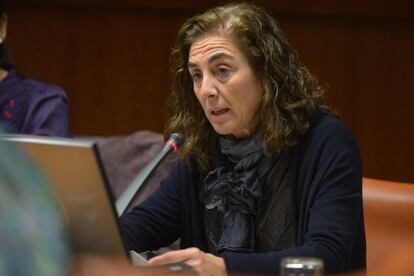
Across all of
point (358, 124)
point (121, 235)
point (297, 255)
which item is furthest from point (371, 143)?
point (121, 235)

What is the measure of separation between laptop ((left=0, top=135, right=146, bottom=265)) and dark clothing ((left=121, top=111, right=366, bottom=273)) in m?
0.46

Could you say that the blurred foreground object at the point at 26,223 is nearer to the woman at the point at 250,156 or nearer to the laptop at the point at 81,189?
Result: the laptop at the point at 81,189

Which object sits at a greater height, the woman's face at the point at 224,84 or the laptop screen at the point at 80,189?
the woman's face at the point at 224,84

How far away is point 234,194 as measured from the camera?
214cm

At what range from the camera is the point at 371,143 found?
4062 millimetres

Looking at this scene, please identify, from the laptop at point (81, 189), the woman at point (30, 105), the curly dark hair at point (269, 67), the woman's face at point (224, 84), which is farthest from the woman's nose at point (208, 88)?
the woman at point (30, 105)

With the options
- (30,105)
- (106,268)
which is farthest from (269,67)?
(30,105)

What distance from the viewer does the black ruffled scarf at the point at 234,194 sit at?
2.11 metres

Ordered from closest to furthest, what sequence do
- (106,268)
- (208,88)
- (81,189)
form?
1. (106,268)
2. (81,189)
3. (208,88)

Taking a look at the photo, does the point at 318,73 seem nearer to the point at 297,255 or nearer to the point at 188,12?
the point at 188,12

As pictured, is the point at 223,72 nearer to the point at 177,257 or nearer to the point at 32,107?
the point at 177,257

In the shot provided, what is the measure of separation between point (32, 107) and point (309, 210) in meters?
1.28

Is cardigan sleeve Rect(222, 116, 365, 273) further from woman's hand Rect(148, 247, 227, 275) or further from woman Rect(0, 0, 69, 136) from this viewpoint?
woman Rect(0, 0, 69, 136)

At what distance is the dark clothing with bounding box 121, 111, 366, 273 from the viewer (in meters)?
1.91
